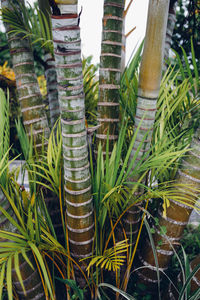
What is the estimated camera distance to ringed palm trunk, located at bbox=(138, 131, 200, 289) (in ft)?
3.49

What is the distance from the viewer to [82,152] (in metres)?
0.91

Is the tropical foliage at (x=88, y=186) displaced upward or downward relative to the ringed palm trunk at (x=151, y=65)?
downward

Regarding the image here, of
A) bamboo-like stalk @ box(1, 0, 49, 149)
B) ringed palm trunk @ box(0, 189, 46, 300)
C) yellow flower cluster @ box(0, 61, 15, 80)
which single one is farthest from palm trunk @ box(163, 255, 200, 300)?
yellow flower cluster @ box(0, 61, 15, 80)

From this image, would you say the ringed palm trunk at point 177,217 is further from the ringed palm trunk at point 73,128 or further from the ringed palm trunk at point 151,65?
the ringed palm trunk at point 73,128

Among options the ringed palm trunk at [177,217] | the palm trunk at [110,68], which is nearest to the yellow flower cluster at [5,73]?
the palm trunk at [110,68]

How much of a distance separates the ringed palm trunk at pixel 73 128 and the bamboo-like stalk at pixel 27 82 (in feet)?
1.23

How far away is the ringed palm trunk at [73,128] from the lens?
71cm

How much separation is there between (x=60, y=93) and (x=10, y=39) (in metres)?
0.61

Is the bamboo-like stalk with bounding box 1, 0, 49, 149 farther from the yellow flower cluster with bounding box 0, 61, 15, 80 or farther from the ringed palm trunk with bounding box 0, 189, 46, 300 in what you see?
the yellow flower cluster with bounding box 0, 61, 15, 80

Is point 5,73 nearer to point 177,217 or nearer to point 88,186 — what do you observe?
point 88,186

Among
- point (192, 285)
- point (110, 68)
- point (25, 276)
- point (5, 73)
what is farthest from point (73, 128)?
point (5, 73)

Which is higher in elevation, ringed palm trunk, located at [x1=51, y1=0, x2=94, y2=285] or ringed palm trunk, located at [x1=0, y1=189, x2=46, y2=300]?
ringed palm trunk, located at [x1=51, y1=0, x2=94, y2=285]

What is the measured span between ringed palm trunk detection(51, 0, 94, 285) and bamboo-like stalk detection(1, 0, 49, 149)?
375 mm

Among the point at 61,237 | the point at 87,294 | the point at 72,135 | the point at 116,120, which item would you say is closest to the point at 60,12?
the point at 72,135
